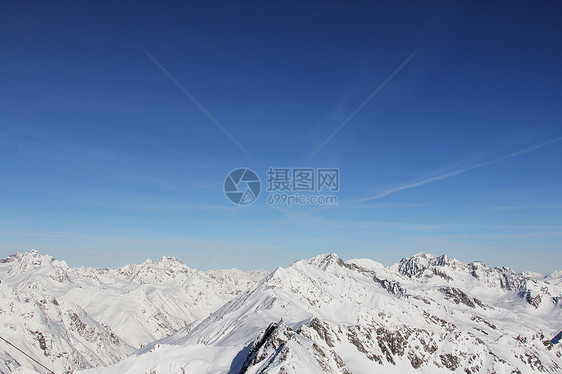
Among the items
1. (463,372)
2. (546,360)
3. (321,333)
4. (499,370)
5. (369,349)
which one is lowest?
(321,333)

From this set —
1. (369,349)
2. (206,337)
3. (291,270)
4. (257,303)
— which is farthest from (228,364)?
(291,270)

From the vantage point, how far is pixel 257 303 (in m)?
136

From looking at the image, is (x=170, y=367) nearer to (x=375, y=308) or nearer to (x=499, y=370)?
(x=375, y=308)

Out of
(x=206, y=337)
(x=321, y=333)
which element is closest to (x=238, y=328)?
(x=206, y=337)

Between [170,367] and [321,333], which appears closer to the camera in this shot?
[170,367]

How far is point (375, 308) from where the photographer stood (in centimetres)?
17312

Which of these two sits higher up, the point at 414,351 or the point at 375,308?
the point at 375,308

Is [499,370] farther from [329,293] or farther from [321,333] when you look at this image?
[321,333]

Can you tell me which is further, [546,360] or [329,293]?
[546,360]

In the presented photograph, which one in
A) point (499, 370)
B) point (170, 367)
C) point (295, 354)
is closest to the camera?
point (295, 354)

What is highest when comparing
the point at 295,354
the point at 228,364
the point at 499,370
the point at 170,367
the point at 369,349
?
the point at 499,370

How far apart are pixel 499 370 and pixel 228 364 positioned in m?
148

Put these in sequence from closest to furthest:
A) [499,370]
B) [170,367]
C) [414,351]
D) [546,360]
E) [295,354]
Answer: [295,354] < [170,367] < [414,351] < [499,370] < [546,360]

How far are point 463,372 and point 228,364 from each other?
421ft
